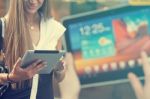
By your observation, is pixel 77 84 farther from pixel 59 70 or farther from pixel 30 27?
pixel 30 27

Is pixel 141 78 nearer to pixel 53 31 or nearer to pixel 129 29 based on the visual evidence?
pixel 129 29

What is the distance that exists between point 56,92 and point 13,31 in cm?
110

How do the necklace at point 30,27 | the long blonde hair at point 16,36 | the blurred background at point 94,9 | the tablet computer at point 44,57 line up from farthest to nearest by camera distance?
the blurred background at point 94,9 < the necklace at point 30,27 < the long blonde hair at point 16,36 < the tablet computer at point 44,57

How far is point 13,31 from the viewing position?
144 cm

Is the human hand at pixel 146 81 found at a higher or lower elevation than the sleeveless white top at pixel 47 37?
lower

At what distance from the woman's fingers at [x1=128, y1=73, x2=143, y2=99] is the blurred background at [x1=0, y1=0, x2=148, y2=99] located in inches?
1.1

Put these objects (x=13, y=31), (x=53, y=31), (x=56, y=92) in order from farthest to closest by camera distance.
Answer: (x=56, y=92), (x=53, y=31), (x=13, y=31)

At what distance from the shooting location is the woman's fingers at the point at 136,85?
8.33 ft

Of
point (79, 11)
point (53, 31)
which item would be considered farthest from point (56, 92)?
point (53, 31)

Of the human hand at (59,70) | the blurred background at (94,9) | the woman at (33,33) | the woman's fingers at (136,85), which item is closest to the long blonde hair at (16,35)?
the woman at (33,33)

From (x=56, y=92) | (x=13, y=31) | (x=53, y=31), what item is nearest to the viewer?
(x=13, y=31)

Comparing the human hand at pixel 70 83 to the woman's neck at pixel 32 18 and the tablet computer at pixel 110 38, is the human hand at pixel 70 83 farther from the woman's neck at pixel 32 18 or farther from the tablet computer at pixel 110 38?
the woman's neck at pixel 32 18

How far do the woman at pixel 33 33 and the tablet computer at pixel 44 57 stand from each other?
66 mm

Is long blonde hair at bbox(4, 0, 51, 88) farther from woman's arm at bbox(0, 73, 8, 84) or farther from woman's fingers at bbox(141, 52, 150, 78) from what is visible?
Result: woman's fingers at bbox(141, 52, 150, 78)
